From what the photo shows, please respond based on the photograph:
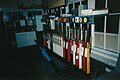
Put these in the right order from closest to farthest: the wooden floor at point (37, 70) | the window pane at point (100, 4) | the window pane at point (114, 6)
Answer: the window pane at point (114, 6) < the window pane at point (100, 4) < the wooden floor at point (37, 70)

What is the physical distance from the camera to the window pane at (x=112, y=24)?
198cm

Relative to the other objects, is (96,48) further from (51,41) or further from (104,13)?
(51,41)

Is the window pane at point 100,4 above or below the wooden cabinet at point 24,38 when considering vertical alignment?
above

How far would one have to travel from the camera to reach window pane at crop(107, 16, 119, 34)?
198 centimetres

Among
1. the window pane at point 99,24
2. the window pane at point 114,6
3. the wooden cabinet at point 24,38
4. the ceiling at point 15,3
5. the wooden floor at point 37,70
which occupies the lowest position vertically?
the wooden floor at point 37,70

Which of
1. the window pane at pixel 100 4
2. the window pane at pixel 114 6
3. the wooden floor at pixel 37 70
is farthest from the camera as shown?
the wooden floor at pixel 37 70

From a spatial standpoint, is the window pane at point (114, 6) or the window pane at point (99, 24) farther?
the window pane at point (99, 24)

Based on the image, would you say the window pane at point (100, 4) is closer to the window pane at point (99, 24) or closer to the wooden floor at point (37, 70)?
the window pane at point (99, 24)

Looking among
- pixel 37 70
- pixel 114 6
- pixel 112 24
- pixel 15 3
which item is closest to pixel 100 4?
pixel 114 6

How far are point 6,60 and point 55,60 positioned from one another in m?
1.41

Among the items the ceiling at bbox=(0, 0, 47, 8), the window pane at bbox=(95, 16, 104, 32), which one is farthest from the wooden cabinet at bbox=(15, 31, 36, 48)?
the window pane at bbox=(95, 16, 104, 32)

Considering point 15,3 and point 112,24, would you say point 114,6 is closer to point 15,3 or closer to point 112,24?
point 112,24

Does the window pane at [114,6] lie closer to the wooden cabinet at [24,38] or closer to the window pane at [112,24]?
the window pane at [112,24]

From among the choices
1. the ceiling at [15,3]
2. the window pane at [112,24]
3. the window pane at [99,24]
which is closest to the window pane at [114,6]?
the window pane at [112,24]
